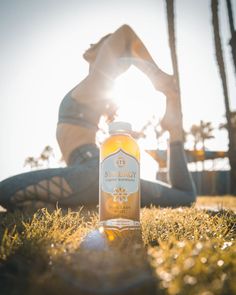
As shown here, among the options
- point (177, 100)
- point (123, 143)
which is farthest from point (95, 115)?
point (123, 143)

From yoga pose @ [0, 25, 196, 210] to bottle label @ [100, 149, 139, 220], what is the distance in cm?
157

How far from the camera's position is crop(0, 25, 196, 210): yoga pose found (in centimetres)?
357

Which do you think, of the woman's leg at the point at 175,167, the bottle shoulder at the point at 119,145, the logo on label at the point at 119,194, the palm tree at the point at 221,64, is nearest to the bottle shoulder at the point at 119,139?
the bottle shoulder at the point at 119,145

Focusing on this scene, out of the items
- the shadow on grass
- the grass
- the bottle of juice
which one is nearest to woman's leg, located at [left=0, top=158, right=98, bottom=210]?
the bottle of juice

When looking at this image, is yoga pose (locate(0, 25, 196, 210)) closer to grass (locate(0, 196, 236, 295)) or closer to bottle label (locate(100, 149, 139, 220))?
bottle label (locate(100, 149, 139, 220))

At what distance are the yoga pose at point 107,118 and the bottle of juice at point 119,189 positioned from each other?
61.6 inches

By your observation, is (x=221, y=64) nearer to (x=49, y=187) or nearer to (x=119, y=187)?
(x=49, y=187)

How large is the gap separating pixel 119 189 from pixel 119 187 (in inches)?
0.4

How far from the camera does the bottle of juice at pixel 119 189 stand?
64.7 inches

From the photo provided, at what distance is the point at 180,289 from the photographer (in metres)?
0.80

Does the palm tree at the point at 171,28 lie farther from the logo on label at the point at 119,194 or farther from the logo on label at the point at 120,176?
the logo on label at the point at 119,194

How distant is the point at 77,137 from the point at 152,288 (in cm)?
327

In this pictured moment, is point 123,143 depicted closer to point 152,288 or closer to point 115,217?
point 115,217

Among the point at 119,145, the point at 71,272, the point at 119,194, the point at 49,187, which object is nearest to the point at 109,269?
→ the point at 71,272
